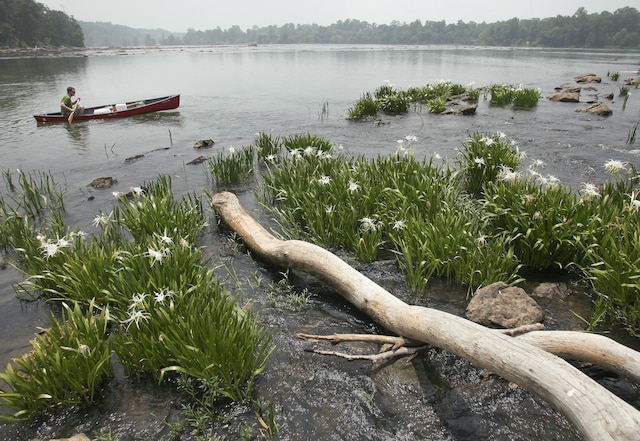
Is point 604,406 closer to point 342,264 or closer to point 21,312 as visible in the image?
point 342,264

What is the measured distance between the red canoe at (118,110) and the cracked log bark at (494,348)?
20.4 m

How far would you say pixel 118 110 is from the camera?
22438 millimetres

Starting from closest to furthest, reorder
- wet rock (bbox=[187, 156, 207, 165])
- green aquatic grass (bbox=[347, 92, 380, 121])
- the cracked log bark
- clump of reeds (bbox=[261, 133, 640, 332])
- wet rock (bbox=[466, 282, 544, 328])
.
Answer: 1. the cracked log bark
2. wet rock (bbox=[466, 282, 544, 328])
3. clump of reeds (bbox=[261, 133, 640, 332])
4. wet rock (bbox=[187, 156, 207, 165])
5. green aquatic grass (bbox=[347, 92, 380, 121])

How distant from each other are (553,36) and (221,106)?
175 meters

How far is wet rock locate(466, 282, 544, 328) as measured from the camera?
4.48 meters

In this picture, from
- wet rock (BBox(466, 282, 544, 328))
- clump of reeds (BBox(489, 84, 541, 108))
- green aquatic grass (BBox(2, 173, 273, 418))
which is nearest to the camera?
green aquatic grass (BBox(2, 173, 273, 418))

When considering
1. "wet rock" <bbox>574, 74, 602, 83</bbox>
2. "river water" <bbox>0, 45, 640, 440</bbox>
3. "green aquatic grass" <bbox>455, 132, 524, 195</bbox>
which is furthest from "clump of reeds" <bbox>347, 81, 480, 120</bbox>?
"wet rock" <bbox>574, 74, 602, 83</bbox>

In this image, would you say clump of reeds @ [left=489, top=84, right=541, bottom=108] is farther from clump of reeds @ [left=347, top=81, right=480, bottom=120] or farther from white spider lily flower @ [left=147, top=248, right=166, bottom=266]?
white spider lily flower @ [left=147, top=248, right=166, bottom=266]

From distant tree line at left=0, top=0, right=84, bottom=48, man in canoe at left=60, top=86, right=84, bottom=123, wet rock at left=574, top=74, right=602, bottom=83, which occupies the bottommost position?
man in canoe at left=60, top=86, right=84, bottom=123

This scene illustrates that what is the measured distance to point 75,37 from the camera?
136625 millimetres

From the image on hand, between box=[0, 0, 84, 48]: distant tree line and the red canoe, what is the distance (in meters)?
106

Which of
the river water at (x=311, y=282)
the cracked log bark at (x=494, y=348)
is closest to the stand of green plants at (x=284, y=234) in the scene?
the river water at (x=311, y=282)

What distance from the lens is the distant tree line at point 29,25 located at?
98.0 metres

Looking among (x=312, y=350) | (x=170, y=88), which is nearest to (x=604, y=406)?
(x=312, y=350)
